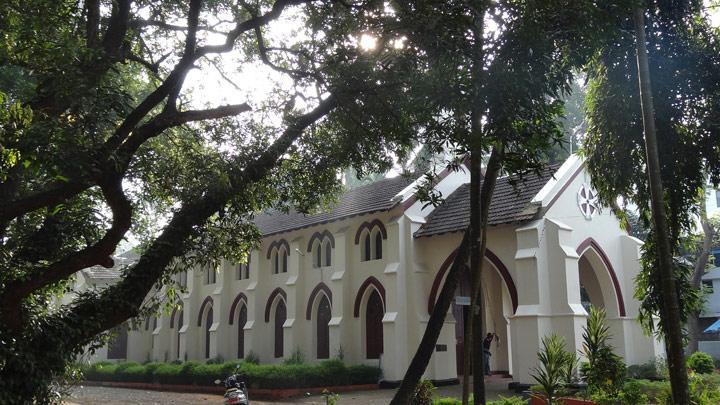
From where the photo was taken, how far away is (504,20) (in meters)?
7.82

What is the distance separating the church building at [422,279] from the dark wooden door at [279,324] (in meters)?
0.04

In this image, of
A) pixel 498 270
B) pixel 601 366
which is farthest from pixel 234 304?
pixel 601 366

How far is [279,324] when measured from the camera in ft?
89.6

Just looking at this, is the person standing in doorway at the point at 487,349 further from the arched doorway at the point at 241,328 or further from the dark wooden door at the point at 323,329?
the arched doorway at the point at 241,328

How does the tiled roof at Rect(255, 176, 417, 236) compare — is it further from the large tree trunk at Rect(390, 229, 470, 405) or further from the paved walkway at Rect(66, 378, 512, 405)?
the large tree trunk at Rect(390, 229, 470, 405)

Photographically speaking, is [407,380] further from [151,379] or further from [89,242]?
[151,379]

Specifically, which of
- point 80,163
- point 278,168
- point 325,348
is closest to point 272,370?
point 325,348

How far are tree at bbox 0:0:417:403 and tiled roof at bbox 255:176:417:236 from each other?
10.4 m

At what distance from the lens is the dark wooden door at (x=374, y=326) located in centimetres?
2261

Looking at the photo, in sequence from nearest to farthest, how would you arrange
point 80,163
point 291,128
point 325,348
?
point 80,163 → point 291,128 → point 325,348

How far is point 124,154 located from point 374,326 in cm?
1578

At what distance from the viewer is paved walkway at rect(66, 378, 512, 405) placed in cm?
1792

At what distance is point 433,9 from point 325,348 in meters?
18.9

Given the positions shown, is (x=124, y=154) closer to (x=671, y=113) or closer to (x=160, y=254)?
(x=160, y=254)
